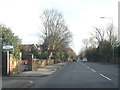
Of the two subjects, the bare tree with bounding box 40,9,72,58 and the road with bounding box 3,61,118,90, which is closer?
the road with bounding box 3,61,118,90

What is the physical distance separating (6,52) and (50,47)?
43618 millimetres

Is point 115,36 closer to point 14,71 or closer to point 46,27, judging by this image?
point 46,27

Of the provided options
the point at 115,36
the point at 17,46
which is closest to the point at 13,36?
the point at 17,46

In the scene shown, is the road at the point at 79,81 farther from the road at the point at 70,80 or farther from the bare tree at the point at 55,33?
the bare tree at the point at 55,33

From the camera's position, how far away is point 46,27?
210 ft

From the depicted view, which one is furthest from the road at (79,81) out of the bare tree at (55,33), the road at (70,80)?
the bare tree at (55,33)

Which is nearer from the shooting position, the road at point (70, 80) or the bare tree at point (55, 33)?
the road at point (70, 80)

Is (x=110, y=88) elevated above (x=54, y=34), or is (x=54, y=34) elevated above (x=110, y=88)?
(x=54, y=34)

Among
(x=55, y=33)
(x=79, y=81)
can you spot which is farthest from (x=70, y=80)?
(x=55, y=33)

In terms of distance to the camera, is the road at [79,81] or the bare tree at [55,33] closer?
the road at [79,81]

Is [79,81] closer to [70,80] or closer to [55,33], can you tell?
[70,80]

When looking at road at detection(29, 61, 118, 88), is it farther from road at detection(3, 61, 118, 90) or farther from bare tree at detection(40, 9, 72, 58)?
bare tree at detection(40, 9, 72, 58)

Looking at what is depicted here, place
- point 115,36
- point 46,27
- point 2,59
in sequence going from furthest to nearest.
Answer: point 115,36 → point 46,27 → point 2,59

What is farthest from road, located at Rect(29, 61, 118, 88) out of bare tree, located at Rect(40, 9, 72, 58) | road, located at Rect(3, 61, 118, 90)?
bare tree, located at Rect(40, 9, 72, 58)
